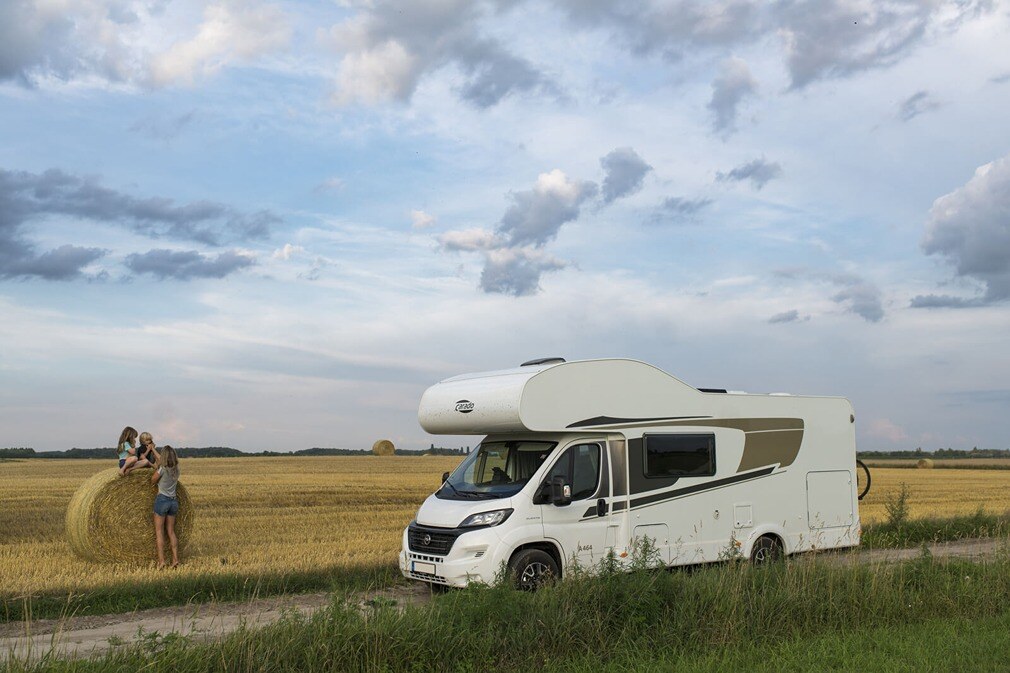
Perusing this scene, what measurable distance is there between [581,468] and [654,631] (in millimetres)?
3201

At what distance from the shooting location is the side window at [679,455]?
12.1m

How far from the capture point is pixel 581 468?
11.5 m

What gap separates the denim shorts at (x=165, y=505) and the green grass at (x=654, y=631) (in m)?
6.96

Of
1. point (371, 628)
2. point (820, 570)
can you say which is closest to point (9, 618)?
point (371, 628)

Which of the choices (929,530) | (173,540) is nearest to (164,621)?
(173,540)

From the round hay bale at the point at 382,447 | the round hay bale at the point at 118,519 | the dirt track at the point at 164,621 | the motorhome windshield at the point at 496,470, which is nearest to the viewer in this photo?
the dirt track at the point at 164,621

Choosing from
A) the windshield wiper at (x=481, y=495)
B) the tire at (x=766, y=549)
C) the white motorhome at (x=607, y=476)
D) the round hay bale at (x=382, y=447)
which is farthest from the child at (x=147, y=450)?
the round hay bale at (x=382, y=447)

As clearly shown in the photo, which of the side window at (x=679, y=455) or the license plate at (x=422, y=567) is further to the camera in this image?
the side window at (x=679, y=455)

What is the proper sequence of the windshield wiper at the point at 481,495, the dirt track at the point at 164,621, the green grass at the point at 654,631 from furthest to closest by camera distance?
1. the windshield wiper at the point at 481,495
2. the dirt track at the point at 164,621
3. the green grass at the point at 654,631

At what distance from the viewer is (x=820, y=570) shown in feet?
32.7

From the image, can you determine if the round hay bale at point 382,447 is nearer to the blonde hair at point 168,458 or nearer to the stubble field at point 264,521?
the stubble field at point 264,521

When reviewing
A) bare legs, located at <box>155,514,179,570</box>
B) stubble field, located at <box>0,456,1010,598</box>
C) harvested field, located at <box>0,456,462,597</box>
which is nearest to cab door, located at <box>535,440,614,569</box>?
stubble field, located at <box>0,456,1010,598</box>

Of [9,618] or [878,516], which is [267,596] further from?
[878,516]

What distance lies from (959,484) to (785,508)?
2720 cm
